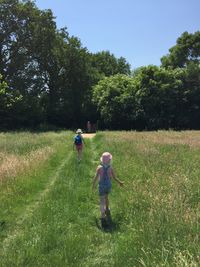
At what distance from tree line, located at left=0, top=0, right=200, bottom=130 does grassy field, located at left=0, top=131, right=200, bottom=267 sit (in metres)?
36.6

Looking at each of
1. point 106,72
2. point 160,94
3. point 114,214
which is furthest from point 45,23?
point 114,214

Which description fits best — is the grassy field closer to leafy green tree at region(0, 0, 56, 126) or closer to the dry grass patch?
the dry grass patch

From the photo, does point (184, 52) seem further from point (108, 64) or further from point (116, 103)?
point (116, 103)

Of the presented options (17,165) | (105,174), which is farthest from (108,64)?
(105,174)

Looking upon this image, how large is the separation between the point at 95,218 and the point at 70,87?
5379 cm

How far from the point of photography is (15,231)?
991 cm

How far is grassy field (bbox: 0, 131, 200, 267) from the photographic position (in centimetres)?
779

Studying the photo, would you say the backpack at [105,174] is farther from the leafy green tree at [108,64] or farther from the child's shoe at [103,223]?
the leafy green tree at [108,64]

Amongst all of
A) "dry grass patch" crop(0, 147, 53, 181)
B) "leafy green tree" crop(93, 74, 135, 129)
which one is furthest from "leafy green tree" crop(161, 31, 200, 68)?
"dry grass patch" crop(0, 147, 53, 181)

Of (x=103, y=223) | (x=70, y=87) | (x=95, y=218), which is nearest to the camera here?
(x=103, y=223)

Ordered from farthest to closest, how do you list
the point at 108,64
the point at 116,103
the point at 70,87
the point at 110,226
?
the point at 108,64
the point at 70,87
the point at 116,103
the point at 110,226

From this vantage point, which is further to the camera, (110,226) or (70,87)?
(70,87)

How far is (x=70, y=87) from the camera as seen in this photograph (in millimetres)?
64125

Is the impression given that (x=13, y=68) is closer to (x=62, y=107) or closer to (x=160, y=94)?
(x=62, y=107)
